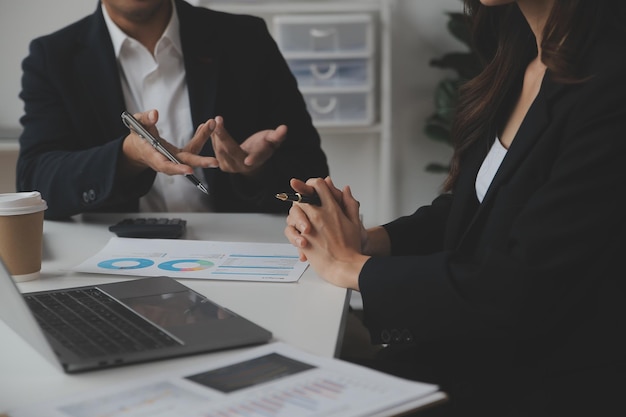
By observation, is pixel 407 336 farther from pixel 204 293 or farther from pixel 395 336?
pixel 204 293

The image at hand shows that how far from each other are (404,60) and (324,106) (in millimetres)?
447

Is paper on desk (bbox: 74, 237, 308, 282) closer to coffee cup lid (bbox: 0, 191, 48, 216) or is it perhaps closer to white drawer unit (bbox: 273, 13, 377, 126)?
coffee cup lid (bbox: 0, 191, 48, 216)

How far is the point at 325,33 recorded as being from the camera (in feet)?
10.4

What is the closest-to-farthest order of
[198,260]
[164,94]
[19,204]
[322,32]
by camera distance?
[19,204] < [198,260] < [164,94] < [322,32]

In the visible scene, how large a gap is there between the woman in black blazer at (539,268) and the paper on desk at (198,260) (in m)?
0.07

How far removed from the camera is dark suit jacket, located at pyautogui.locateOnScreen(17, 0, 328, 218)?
1.84 meters

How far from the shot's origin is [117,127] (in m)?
1.99

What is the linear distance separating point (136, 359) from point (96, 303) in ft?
0.72

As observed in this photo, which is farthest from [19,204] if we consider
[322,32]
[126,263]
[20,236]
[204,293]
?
[322,32]

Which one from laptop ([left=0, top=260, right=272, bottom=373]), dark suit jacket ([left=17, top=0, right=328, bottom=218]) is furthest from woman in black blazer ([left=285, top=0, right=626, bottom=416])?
dark suit jacket ([left=17, top=0, right=328, bottom=218])

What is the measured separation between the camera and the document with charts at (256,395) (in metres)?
0.77

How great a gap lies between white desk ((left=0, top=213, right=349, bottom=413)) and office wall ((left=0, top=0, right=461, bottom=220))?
185cm

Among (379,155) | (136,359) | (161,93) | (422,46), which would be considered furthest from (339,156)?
(136,359)

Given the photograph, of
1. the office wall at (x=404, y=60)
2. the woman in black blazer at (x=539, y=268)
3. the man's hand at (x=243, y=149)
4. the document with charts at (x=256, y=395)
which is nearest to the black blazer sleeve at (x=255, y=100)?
the man's hand at (x=243, y=149)
